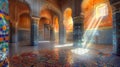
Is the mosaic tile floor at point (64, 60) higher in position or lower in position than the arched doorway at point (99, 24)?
lower

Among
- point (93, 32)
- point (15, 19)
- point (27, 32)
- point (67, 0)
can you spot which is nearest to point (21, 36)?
point (27, 32)

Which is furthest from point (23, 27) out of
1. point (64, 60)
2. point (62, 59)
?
point (64, 60)

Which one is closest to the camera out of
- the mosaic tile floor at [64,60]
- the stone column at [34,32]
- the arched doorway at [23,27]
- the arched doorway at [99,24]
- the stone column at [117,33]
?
the mosaic tile floor at [64,60]

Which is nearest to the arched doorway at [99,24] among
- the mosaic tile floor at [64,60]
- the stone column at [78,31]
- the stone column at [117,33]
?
the stone column at [78,31]

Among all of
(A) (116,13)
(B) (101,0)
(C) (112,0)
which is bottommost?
(A) (116,13)

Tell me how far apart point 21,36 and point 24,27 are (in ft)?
5.91

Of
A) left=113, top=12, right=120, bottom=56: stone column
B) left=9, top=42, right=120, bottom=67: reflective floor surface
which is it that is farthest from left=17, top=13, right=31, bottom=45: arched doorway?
left=113, top=12, right=120, bottom=56: stone column

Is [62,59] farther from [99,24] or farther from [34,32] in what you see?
[99,24]

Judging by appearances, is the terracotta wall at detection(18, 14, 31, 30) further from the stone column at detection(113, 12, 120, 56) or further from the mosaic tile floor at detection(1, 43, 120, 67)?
the stone column at detection(113, 12, 120, 56)

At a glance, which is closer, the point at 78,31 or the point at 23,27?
the point at 78,31

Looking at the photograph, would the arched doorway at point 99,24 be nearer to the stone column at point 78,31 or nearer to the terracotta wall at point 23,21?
the stone column at point 78,31

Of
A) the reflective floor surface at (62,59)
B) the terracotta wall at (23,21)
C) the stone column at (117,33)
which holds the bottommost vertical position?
the reflective floor surface at (62,59)

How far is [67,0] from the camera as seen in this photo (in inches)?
487

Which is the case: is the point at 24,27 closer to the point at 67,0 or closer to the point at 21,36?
the point at 21,36
